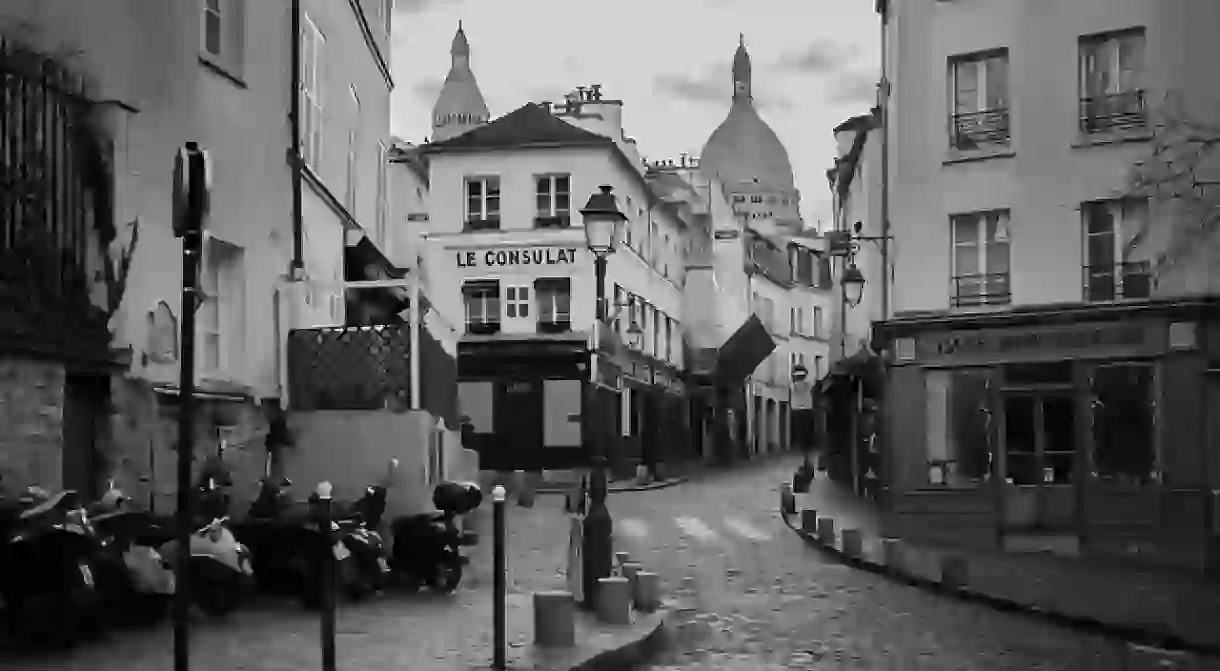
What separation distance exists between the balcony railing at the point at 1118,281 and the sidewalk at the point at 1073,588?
15.4 feet

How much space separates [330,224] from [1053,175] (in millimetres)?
11972

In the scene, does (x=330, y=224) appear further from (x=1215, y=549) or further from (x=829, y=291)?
(x=829, y=291)

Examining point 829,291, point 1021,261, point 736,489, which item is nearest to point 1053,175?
point 1021,261

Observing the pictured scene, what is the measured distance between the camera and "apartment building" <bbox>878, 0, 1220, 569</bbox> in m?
23.2

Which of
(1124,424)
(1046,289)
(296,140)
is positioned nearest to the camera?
(296,140)

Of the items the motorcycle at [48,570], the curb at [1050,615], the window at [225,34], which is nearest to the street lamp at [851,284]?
the curb at [1050,615]

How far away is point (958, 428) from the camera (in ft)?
84.6

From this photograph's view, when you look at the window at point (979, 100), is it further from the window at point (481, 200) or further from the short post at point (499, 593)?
the window at point (481, 200)

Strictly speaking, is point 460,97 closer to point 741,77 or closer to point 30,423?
point 741,77

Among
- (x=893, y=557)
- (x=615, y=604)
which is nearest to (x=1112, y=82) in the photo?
(x=893, y=557)

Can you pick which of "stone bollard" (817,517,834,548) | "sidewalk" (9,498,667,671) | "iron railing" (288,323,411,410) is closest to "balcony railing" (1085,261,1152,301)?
"stone bollard" (817,517,834,548)

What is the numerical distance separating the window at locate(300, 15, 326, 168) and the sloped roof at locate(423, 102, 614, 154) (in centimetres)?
2356

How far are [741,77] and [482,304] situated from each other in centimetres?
9842

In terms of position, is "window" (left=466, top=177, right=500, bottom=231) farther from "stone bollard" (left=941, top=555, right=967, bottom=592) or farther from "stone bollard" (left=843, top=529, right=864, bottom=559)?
"stone bollard" (left=941, top=555, right=967, bottom=592)
